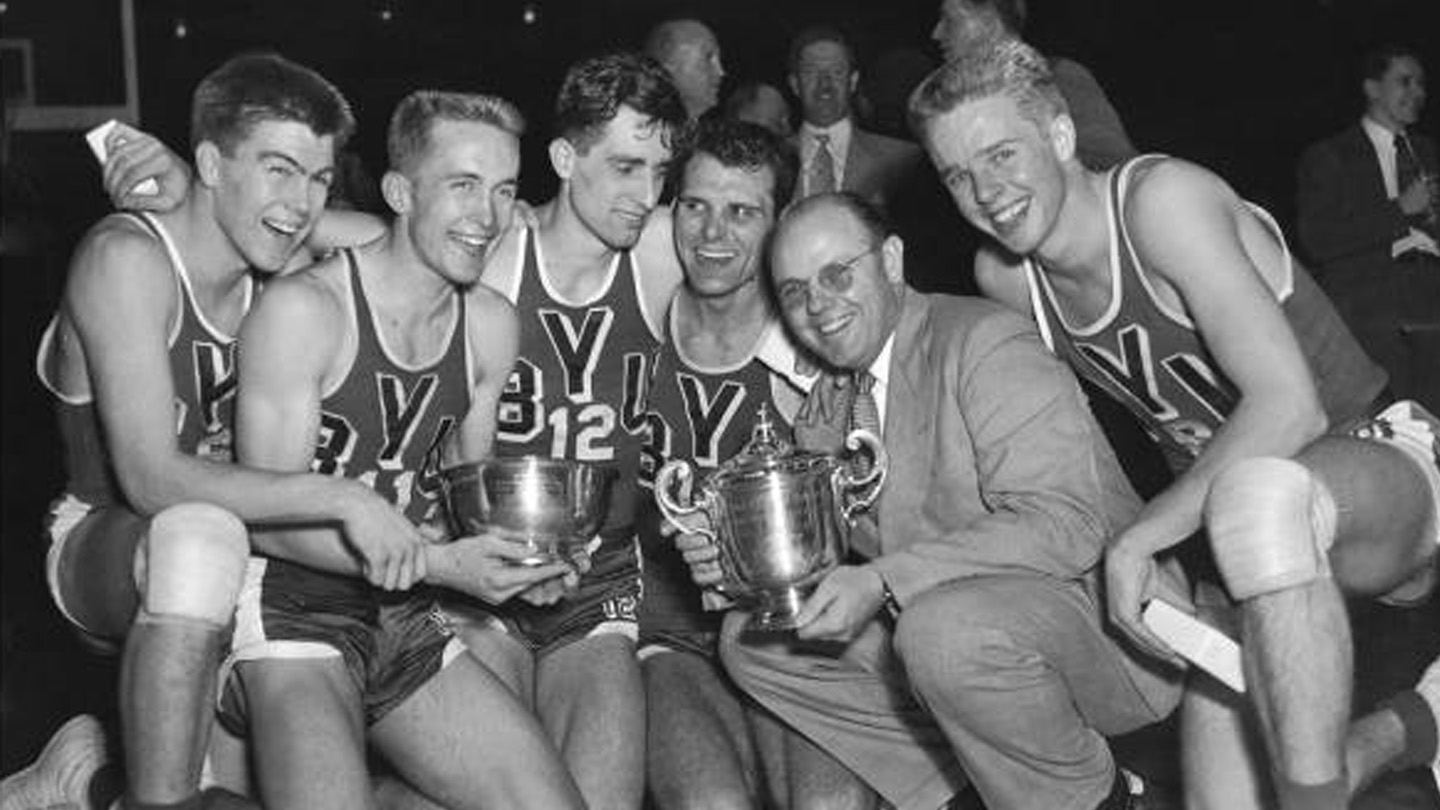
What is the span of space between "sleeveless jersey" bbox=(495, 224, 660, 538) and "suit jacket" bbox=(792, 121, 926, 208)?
1567 mm

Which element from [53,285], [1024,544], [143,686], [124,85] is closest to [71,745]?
[143,686]

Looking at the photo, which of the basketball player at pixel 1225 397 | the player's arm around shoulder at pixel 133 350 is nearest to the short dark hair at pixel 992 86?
the basketball player at pixel 1225 397

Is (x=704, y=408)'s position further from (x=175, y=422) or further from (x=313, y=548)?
(x=175, y=422)

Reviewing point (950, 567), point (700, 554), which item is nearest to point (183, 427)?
point (700, 554)

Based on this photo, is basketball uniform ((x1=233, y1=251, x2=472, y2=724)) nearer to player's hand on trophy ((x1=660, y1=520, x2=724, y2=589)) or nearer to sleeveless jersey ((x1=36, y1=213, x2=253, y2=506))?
sleeveless jersey ((x1=36, y1=213, x2=253, y2=506))

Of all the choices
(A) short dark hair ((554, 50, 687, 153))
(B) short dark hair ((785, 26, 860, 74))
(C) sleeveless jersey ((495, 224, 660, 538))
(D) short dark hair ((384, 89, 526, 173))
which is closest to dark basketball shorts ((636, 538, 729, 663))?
(C) sleeveless jersey ((495, 224, 660, 538))

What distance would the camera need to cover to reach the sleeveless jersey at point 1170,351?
3.39 metres

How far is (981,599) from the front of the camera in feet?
10.6

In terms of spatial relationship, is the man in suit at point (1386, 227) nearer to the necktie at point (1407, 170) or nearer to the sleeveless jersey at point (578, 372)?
the necktie at point (1407, 170)

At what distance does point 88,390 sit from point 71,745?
0.79 metres

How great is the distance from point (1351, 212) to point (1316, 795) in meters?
3.97

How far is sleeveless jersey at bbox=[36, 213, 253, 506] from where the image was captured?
137 inches

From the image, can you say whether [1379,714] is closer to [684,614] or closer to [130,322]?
[684,614]

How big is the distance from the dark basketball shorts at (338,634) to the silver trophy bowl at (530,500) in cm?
20
